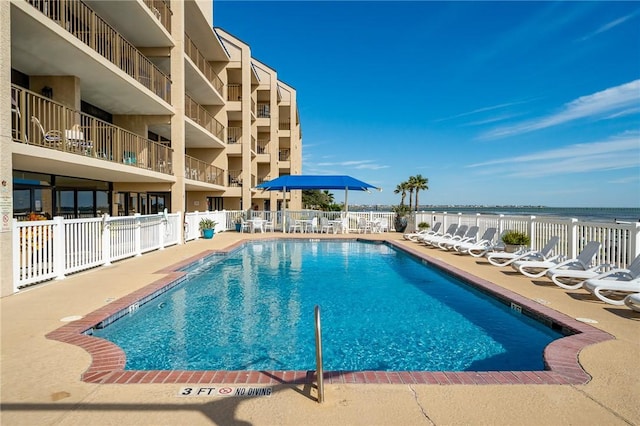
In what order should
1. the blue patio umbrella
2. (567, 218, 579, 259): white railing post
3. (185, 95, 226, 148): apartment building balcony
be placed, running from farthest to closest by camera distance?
1. the blue patio umbrella
2. (185, 95, 226, 148): apartment building balcony
3. (567, 218, 579, 259): white railing post

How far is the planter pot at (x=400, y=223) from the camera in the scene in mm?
20703

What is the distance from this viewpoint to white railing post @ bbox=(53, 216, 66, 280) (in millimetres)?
7293

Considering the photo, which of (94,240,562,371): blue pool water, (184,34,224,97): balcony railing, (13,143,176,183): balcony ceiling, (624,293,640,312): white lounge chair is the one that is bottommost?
(94,240,562,371): blue pool water

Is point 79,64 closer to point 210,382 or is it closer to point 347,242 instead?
point 210,382

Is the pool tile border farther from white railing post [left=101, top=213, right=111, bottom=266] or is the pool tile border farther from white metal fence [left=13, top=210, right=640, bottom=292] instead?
white railing post [left=101, top=213, right=111, bottom=266]

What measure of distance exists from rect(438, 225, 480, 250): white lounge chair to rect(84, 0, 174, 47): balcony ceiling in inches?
523

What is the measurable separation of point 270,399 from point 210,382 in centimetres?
63

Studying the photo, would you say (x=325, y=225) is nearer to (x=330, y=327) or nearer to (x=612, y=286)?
(x=330, y=327)

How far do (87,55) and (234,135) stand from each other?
1791 centimetres

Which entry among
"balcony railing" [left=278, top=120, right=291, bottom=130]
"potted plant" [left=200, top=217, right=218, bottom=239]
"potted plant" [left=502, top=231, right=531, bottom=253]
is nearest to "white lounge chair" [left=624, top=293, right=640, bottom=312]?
"potted plant" [left=502, top=231, right=531, bottom=253]

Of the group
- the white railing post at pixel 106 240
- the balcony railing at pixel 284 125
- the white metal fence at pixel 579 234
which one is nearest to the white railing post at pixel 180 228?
the white railing post at pixel 106 240

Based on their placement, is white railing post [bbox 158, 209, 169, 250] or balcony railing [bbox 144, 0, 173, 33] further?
balcony railing [bbox 144, 0, 173, 33]

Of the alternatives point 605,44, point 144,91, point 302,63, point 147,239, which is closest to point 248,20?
point 302,63

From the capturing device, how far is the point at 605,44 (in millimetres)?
18172
